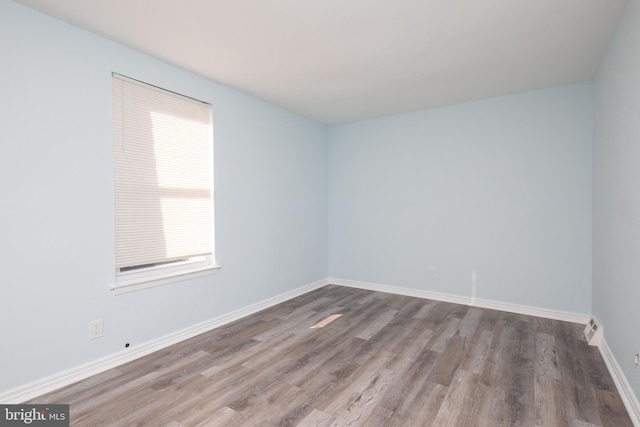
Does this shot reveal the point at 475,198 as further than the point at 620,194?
Yes

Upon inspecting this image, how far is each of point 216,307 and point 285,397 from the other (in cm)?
148

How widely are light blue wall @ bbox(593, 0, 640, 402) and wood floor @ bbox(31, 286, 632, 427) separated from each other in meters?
0.38

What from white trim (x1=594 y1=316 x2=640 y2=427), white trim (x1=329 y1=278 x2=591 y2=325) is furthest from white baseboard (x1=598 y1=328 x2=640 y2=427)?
white trim (x1=329 y1=278 x2=591 y2=325)

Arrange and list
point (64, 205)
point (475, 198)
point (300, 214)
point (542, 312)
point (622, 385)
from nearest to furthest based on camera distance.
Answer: point (622, 385)
point (64, 205)
point (542, 312)
point (475, 198)
point (300, 214)

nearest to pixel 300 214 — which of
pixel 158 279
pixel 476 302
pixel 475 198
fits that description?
pixel 158 279

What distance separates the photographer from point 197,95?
3.04m

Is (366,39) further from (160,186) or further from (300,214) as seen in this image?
(300,214)

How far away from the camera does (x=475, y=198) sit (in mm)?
3824

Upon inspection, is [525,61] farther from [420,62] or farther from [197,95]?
[197,95]

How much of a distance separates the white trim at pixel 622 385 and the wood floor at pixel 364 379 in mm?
46

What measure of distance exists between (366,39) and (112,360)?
3.10m

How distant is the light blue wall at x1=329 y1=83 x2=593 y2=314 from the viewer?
130 inches

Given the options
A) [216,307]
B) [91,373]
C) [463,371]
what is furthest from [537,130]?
[91,373]

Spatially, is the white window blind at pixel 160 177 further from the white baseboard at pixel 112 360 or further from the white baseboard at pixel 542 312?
the white baseboard at pixel 542 312
